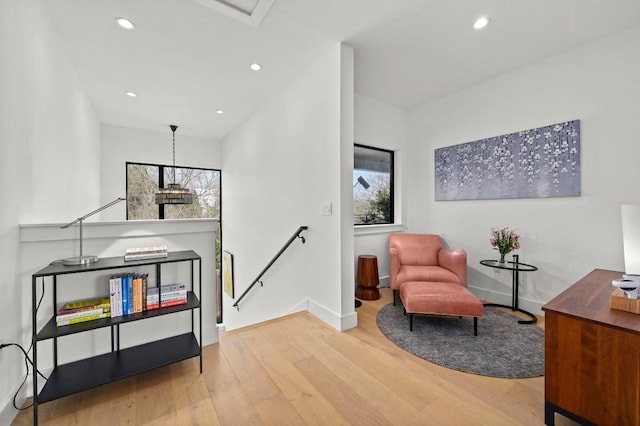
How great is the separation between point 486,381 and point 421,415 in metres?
0.62

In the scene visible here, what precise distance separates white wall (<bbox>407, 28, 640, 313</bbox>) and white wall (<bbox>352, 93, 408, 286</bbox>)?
1.96 ft

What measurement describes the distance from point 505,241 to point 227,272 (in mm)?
4956

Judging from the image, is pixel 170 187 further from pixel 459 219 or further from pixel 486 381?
pixel 486 381

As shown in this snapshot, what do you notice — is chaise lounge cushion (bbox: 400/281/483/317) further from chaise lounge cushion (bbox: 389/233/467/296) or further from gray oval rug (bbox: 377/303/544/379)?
chaise lounge cushion (bbox: 389/233/467/296)

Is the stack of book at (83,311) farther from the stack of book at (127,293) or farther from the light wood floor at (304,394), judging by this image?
the light wood floor at (304,394)

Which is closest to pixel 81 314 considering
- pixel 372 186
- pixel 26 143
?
pixel 26 143

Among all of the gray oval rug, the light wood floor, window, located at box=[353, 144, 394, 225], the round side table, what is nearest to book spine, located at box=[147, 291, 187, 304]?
the light wood floor

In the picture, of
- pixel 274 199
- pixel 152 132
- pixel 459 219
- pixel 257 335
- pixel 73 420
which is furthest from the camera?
pixel 152 132

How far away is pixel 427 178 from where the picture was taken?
3930mm

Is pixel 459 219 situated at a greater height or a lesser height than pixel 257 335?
greater

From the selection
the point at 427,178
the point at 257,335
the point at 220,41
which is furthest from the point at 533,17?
the point at 257,335

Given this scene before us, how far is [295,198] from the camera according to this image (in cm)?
328

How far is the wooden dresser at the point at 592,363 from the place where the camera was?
1162 millimetres

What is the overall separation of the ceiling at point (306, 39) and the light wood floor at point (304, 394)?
2.73 m
